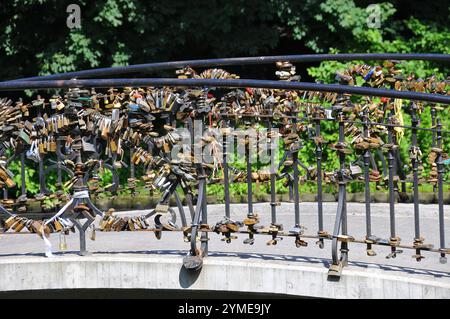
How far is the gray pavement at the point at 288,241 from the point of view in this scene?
6.51 metres

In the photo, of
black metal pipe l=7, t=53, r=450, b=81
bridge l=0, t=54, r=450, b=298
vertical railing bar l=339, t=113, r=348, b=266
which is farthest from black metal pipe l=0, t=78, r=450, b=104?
black metal pipe l=7, t=53, r=450, b=81

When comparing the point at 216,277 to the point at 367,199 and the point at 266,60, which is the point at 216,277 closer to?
the point at 367,199

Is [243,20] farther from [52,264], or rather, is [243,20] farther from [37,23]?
[52,264]

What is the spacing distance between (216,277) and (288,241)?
122 centimetres

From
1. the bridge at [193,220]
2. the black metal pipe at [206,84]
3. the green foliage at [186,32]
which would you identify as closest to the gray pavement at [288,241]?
the bridge at [193,220]

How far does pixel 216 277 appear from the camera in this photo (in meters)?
6.20

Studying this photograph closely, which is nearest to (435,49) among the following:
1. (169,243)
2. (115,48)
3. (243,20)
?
(243,20)

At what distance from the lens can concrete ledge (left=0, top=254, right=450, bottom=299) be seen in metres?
5.78

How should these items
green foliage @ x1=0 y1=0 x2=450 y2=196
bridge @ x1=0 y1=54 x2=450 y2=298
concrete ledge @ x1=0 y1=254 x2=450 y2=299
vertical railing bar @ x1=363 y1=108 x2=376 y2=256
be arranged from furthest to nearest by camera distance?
green foliage @ x1=0 y1=0 x2=450 y2=196 → vertical railing bar @ x1=363 y1=108 x2=376 y2=256 → bridge @ x1=0 y1=54 x2=450 y2=298 → concrete ledge @ x1=0 y1=254 x2=450 y2=299

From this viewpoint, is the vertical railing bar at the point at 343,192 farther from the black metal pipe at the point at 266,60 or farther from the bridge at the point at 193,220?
the black metal pipe at the point at 266,60

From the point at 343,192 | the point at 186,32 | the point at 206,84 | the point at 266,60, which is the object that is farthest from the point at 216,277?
the point at 186,32

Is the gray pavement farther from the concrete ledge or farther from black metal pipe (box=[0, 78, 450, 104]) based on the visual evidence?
black metal pipe (box=[0, 78, 450, 104])

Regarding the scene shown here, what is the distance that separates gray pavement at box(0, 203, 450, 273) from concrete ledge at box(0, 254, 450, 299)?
0.82 feet
